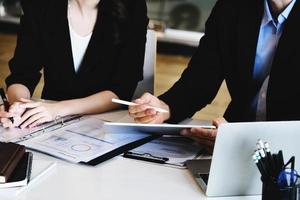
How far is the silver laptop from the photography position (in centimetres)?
97

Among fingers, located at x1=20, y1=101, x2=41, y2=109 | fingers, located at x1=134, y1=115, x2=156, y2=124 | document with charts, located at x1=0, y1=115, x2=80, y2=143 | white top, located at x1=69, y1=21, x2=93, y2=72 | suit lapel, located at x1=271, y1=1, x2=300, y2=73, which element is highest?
suit lapel, located at x1=271, y1=1, x2=300, y2=73

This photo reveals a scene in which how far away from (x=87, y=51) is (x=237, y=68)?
57 centimetres

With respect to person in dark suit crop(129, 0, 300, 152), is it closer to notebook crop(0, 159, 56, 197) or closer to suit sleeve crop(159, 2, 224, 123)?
suit sleeve crop(159, 2, 224, 123)

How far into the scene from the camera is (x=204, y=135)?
1.26 meters

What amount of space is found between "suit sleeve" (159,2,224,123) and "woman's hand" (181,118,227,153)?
11.6 inches

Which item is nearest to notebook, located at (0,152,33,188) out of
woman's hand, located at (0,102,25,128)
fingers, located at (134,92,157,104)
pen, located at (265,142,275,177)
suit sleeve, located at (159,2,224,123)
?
woman's hand, located at (0,102,25,128)

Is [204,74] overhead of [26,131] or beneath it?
overhead

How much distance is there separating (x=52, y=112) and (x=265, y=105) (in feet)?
2.24

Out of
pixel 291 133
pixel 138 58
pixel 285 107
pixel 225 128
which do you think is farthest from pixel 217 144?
pixel 138 58

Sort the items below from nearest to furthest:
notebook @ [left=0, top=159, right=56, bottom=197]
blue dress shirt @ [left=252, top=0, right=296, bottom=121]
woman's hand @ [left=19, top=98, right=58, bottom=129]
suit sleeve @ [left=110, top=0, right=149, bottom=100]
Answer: notebook @ [left=0, top=159, right=56, bottom=197], woman's hand @ [left=19, top=98, right=58, bottom=129], blue dress shirt @ [left=252, top=0, right=296, bottom=121], suit sleeve @ [left=110, top=0, right=149, bottom=100]

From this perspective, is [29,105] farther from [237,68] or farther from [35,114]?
[237,68]

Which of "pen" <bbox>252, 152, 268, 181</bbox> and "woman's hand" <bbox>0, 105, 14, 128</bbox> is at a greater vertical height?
"pen" <bbox>252, 152, 268, 181</bbox>

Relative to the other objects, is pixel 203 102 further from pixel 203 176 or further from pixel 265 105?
pixel 203 176

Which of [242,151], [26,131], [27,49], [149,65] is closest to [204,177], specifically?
[242,151]
